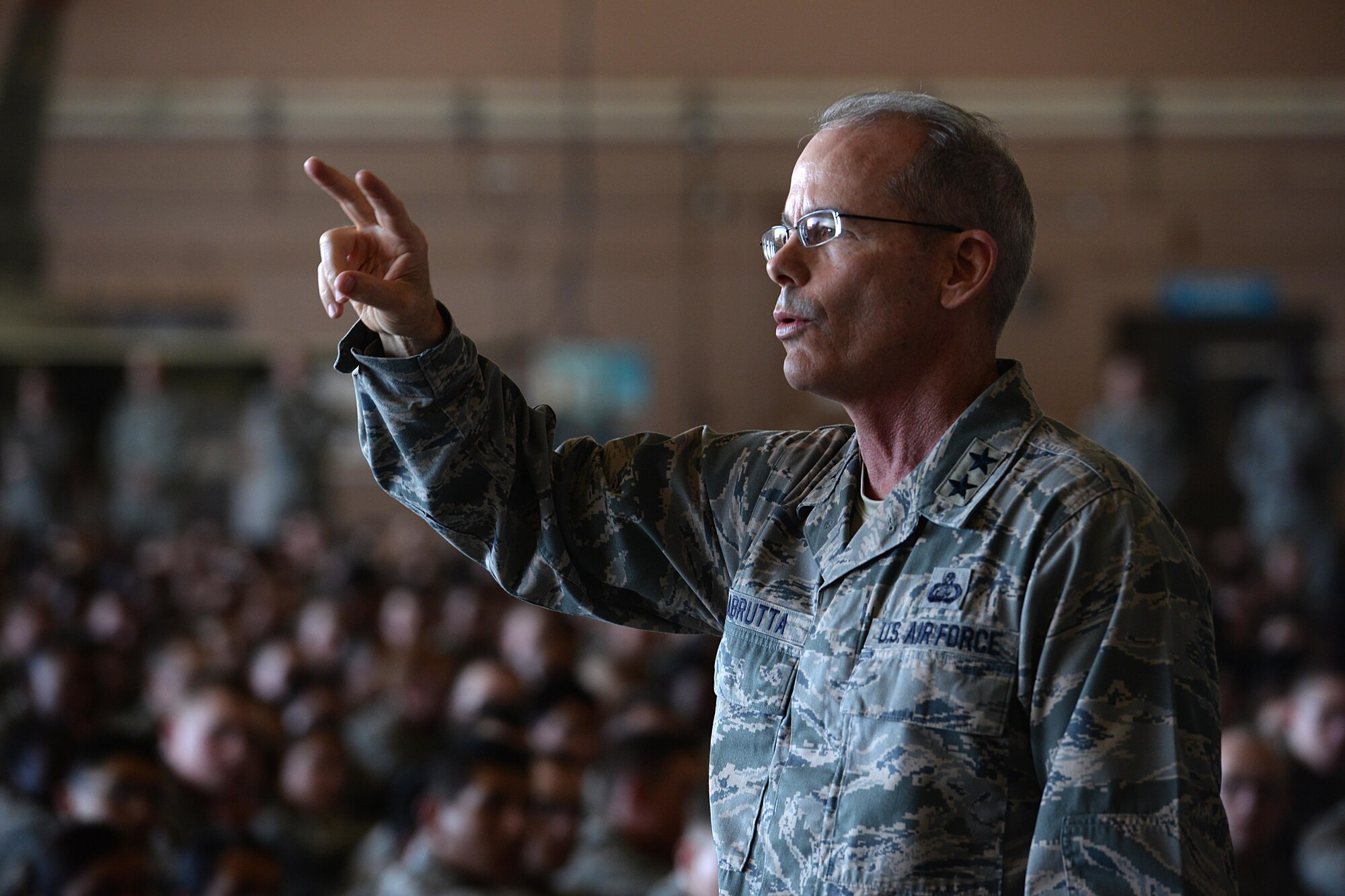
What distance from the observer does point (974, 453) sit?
125 centimetres

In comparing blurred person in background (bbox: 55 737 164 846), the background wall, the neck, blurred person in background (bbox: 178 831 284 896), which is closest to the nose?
the neck

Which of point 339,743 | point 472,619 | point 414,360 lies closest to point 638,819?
point 339,743

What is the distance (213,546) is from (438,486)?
673cm

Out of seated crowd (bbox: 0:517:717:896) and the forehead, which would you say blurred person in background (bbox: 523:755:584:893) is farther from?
the forehead

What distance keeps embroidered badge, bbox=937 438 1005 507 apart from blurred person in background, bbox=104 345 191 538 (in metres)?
7.90

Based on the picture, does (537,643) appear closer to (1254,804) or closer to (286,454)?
(1254,804)

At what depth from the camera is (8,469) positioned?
8266mm

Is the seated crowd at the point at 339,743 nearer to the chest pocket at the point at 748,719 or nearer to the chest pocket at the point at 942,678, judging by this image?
the chest pocket at the point at 748,719

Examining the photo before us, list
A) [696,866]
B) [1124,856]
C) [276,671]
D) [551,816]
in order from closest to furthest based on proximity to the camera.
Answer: [1124,856] → [696,866] → [551,816] → [276,671]

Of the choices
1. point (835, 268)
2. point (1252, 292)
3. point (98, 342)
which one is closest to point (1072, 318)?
point (1252, 292)

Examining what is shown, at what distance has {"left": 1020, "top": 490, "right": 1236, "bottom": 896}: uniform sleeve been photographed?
1044 mm

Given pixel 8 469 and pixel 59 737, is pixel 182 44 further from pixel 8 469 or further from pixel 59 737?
pixel 59 737

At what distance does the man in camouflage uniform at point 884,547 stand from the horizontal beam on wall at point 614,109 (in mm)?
8919

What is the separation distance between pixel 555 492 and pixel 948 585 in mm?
474
